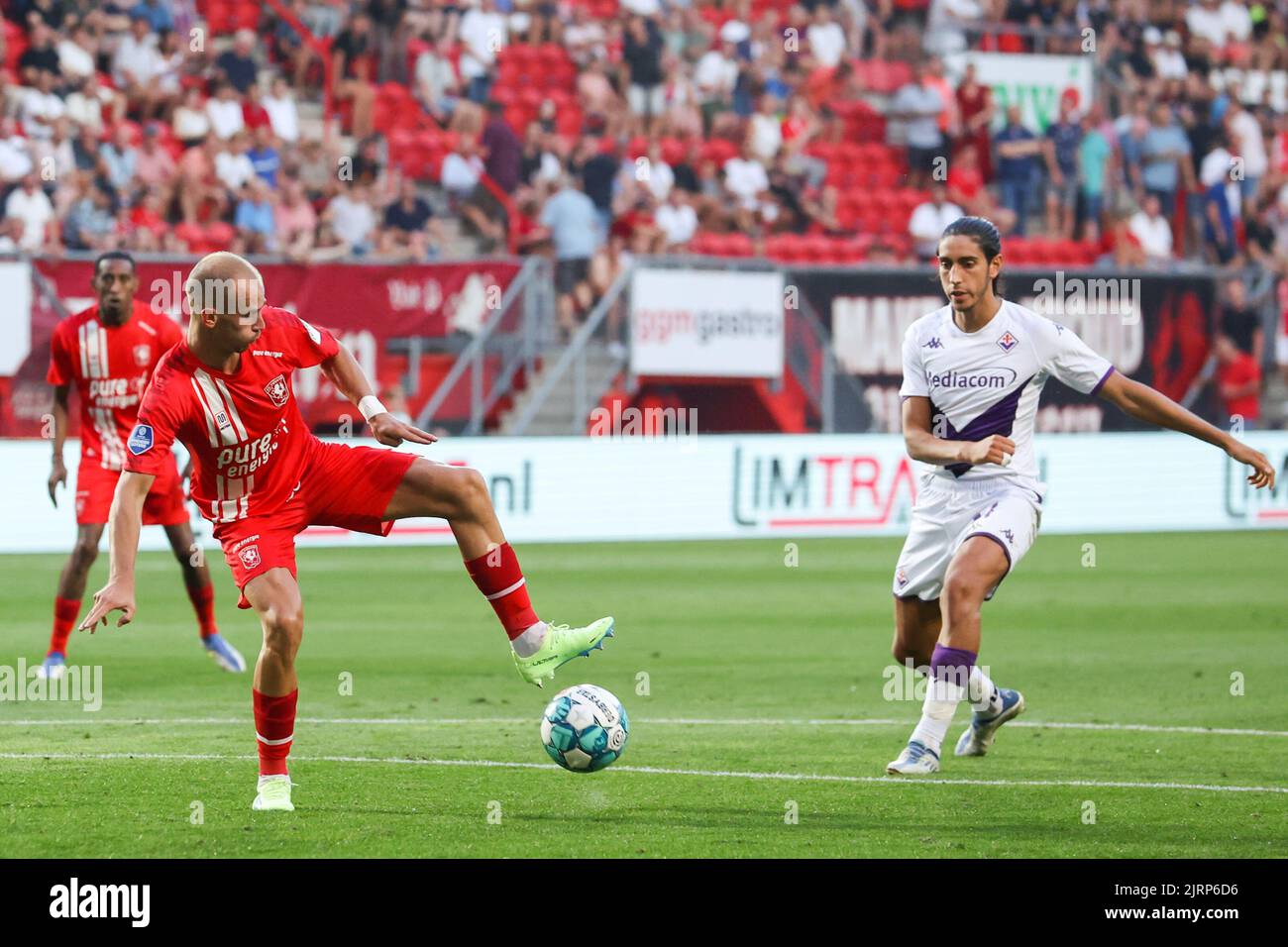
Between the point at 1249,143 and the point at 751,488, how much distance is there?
39.5 feet

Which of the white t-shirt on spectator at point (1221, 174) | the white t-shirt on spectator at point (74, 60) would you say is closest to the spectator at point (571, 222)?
the white t-shirt on spectator at point (74, 60)

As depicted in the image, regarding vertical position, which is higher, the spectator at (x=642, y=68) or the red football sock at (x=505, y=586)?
the spectator at (x=642, y=68)

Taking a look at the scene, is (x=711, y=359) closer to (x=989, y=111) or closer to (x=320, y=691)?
(x=989, y=111)

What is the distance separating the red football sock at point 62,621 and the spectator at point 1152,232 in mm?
18595

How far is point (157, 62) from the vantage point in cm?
2238

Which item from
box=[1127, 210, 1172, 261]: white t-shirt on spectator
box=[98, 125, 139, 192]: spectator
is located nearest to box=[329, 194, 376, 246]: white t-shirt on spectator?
box=[98, 125, 139, 192]: spectator

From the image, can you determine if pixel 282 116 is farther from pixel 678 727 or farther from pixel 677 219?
pixel 678 727

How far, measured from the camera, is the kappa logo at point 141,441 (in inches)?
269

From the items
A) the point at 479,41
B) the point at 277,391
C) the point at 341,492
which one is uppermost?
the point at 479,41

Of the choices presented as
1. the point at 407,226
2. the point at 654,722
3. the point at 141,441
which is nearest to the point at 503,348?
the point at 407,226

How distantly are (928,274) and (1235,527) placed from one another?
468cm

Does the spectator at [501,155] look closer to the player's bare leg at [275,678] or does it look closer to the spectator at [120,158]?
the spectator at [120,158]

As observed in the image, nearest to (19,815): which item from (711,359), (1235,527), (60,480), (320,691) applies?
(320,691)

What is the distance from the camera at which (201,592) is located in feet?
38.9
